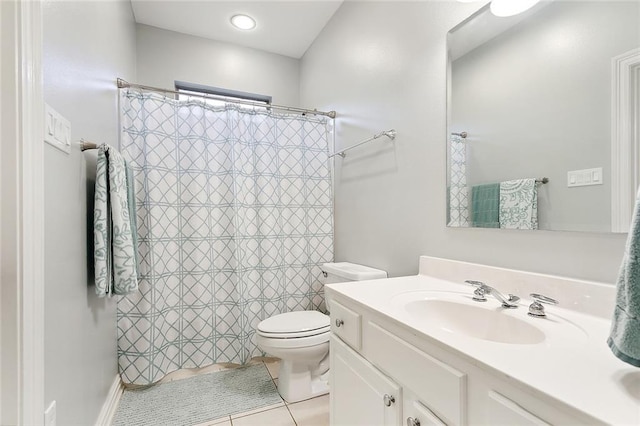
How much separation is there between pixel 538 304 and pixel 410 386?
1.45 ft

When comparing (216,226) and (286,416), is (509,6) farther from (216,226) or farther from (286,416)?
(286,416)

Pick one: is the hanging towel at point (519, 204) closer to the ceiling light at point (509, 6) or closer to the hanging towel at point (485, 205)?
the hanging towel at point (485, 205)

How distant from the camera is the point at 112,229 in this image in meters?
1.27

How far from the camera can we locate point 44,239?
2.72 ft

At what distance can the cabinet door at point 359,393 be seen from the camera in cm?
82

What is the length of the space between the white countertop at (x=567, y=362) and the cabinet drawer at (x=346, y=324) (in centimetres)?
13

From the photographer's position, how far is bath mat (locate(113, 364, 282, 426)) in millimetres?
1534

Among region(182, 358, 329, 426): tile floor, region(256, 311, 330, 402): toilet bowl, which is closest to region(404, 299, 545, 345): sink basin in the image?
region(256, 311, 330, 402): toilet bowl

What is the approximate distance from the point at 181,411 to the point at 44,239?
1.29 meters

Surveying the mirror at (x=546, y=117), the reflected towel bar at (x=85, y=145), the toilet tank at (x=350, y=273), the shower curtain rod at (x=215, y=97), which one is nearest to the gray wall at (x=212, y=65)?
the shower curtain rod at (x=215, y=97)

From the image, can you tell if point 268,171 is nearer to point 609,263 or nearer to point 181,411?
point 181,411

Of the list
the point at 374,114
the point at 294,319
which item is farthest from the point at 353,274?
the point at 374,114

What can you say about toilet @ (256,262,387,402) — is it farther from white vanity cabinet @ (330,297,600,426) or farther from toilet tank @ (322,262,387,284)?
white vanity cabinet @ (330,297,600,426)

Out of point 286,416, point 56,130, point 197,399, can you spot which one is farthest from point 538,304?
point 197,399
